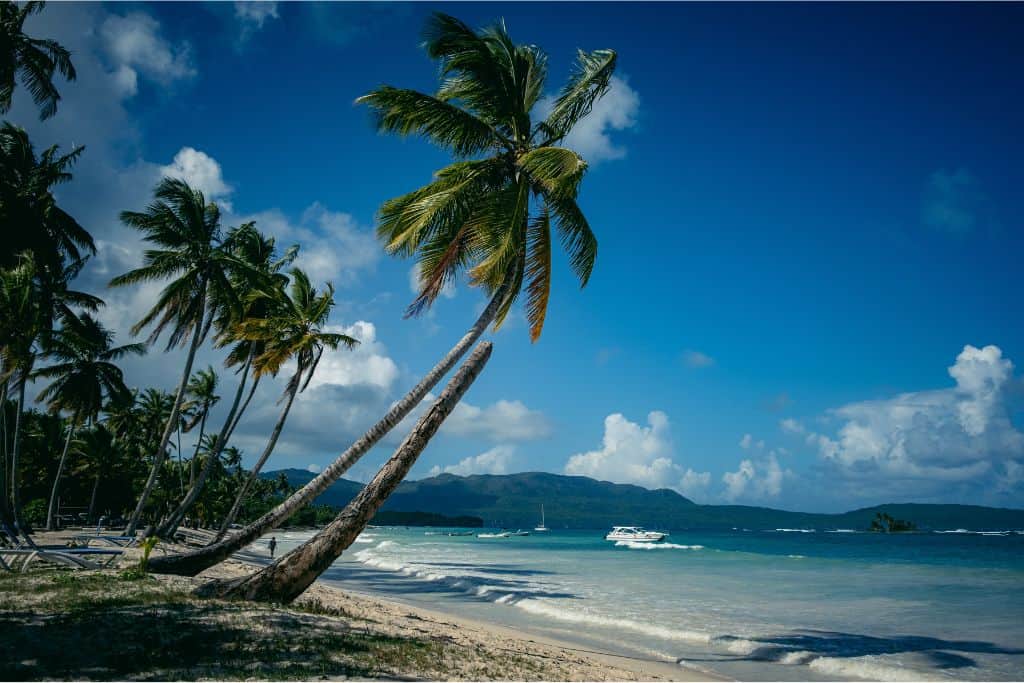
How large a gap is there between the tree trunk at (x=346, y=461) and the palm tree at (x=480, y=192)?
18 mm

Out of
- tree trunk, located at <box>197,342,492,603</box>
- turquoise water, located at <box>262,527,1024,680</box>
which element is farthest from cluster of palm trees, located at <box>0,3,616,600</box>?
turquoise water, located at <box>262,527,1024,680</box>

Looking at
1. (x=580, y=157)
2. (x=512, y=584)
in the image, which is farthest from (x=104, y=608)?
(x=512, y=584)

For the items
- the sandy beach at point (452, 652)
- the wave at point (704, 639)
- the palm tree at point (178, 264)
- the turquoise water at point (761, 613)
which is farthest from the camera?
the palm tree at point (178, 264)

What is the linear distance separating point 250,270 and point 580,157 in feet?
42.8

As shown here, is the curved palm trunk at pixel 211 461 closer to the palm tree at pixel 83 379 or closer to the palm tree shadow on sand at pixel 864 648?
the palm tree at pixel 83 379

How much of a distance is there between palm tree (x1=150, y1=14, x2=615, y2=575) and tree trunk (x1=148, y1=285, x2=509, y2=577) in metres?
0.02

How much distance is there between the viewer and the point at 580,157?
30.8 ft

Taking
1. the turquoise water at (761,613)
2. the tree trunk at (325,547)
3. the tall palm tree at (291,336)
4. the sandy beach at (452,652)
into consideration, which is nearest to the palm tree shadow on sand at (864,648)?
the turquoise water at (761,613)

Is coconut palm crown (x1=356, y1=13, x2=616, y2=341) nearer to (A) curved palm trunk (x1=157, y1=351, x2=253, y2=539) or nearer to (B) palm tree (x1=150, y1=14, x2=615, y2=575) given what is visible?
(B) palm tree (x1=150, y1=14, x2=615, y2=575)

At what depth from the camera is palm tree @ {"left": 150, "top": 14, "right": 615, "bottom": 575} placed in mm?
9570

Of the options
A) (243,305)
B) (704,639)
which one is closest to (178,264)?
(243,305)

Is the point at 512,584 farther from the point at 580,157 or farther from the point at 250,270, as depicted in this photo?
the point at 580,157

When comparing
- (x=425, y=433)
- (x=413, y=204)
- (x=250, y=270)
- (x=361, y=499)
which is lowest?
(x=361, y=499)

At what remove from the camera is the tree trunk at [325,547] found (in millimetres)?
8523
